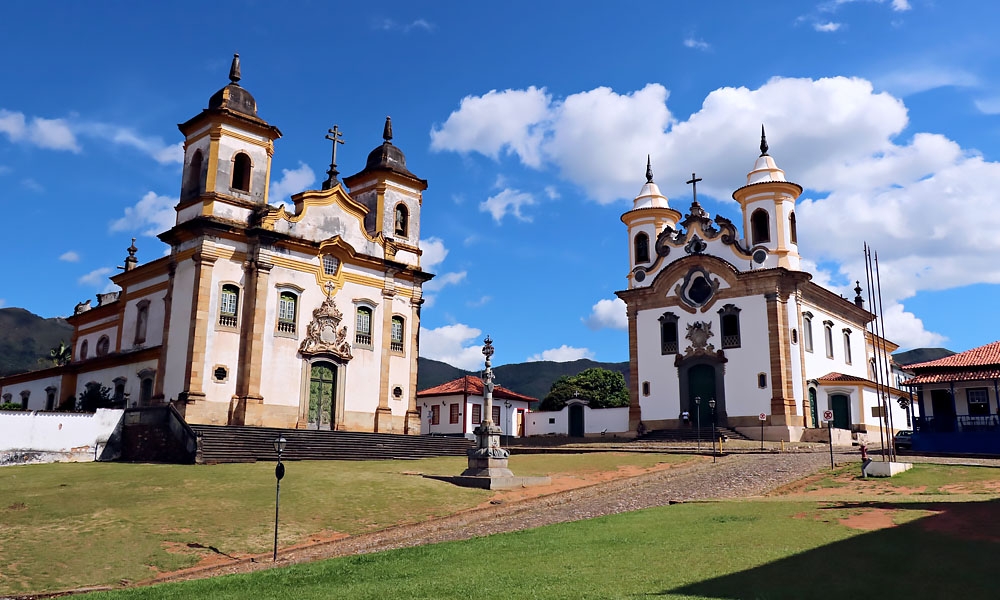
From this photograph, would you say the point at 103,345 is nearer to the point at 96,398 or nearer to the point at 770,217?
the point at 96,398

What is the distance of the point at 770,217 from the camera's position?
42.1m

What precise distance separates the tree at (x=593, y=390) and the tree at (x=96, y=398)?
33795 mm

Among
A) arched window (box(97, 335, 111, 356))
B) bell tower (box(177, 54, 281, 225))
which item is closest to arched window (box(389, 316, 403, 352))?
bell tower (box(177, 54, 281, 225))

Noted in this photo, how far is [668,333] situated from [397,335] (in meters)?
15.2

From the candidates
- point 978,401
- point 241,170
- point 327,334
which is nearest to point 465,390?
point 327,334

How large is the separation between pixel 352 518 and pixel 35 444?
1498 cm

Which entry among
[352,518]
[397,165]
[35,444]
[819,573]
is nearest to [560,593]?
[819,573]

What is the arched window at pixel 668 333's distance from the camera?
43500 millimetres

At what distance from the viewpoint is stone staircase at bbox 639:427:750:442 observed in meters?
39.0

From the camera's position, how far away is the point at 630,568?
10508mm

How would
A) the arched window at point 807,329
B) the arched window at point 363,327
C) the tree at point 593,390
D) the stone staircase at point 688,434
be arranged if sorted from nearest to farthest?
the arched window at point 363,327 < the stone staircase at point 688,434 < the arched window at point 807,329 < the tree at point 593,390

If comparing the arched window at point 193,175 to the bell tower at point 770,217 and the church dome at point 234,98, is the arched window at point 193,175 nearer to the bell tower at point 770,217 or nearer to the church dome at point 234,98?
the church dome at point 234,98

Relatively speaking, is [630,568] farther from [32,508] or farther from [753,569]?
[32,508]

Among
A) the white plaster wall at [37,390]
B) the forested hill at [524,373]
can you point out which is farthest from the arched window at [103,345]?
the forested hill at [524,373]
